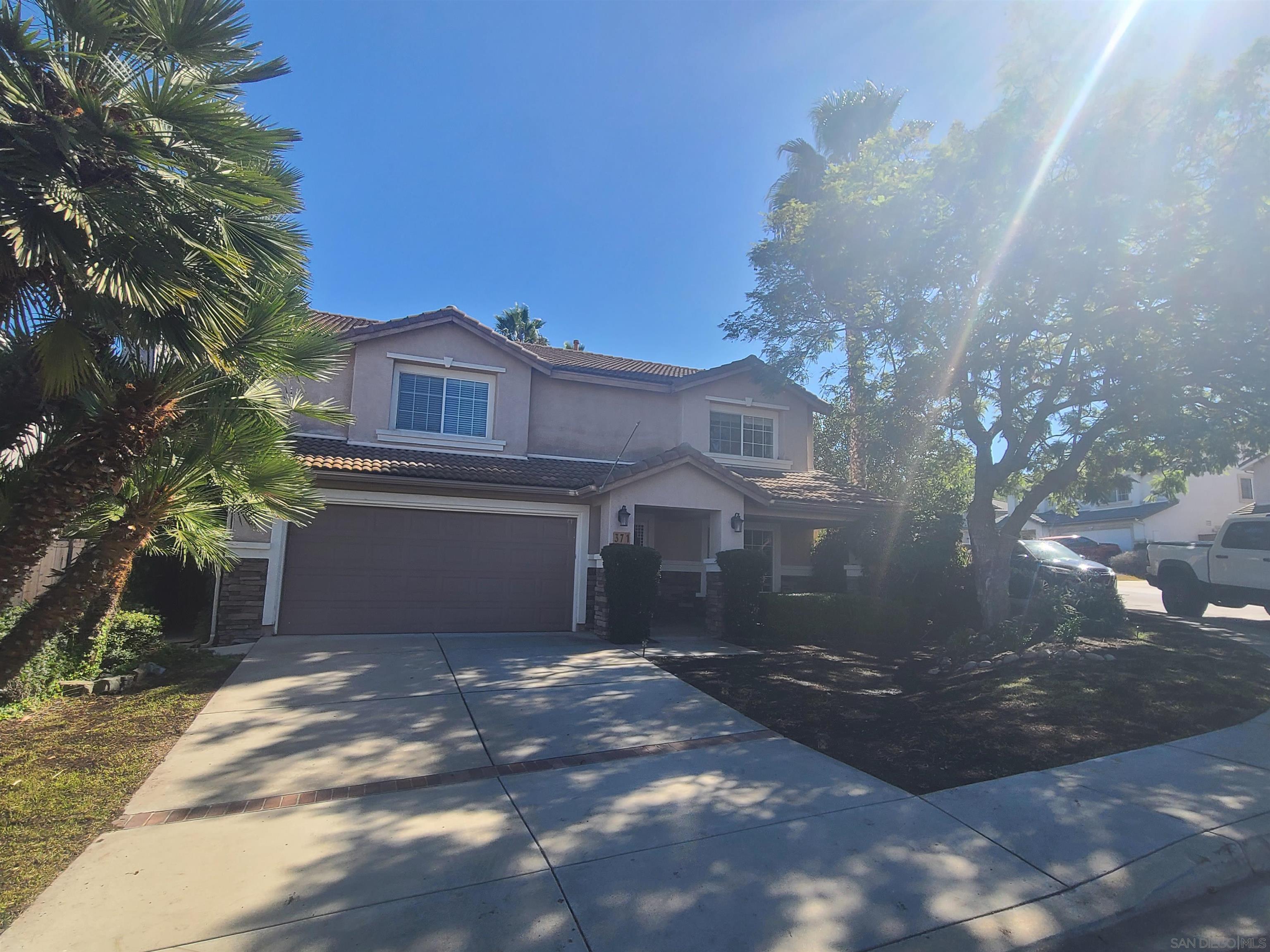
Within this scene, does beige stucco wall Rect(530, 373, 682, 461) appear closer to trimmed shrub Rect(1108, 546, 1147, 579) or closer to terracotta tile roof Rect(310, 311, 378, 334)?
terracotta tile roof Rect(310, 311, 378, 334)

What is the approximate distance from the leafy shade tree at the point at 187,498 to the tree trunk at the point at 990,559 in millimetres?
10325

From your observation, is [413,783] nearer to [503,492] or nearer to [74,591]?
[74,591]

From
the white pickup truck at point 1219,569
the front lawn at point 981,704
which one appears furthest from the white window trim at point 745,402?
the white pickup truck at point 1219,569

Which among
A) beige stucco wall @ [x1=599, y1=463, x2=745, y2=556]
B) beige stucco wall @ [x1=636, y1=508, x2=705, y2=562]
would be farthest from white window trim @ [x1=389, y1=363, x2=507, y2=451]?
beige stucco wall @ [x1=636, y1=508, x2=705, y2=562]

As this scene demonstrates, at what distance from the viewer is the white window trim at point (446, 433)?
13391 millimetres

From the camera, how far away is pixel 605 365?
1766cm

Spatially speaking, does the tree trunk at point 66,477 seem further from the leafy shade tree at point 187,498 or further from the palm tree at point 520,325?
the palm tree at point 520,325

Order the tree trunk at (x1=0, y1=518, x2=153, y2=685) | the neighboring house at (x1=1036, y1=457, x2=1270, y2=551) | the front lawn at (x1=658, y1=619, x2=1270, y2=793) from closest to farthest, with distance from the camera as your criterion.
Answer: the tree trunk at (x1=0, y1=518, x2=153, y2=685)
the front lawn at (x1=658, y1=619, x2=1270, y2=793)
the neighboring house at (x1=1036, y1=457, x2=1270, y2=551)

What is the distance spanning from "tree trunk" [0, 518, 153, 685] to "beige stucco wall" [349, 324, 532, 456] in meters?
7.60

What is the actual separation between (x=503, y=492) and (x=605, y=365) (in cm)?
642

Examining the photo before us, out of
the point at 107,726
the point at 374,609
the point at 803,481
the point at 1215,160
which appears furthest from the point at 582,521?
the point at 1215,160

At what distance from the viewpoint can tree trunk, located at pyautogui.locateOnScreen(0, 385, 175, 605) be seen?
4770 millimetres

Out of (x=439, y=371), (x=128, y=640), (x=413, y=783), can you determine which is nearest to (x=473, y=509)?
(x=439, y=371)

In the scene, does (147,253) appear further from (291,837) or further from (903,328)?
(903,328)
